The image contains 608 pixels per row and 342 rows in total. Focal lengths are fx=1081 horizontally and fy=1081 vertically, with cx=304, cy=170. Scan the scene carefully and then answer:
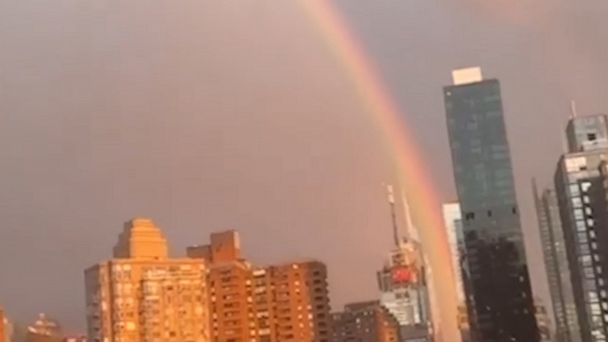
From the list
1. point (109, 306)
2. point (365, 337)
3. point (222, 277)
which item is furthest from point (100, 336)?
point (365, 337)

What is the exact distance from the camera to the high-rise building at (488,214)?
11.2 meters

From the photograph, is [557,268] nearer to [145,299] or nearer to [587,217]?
[587,217]

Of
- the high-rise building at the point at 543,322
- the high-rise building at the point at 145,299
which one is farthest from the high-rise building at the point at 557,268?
the high-rise building at the point at 145,299

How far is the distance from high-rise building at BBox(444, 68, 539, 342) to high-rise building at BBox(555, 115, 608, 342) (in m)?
0.71

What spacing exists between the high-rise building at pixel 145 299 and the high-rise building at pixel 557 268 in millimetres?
3698

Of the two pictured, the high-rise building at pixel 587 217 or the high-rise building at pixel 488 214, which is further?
the high-rise building at pixel 488 214

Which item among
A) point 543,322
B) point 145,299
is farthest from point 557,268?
point 145,299

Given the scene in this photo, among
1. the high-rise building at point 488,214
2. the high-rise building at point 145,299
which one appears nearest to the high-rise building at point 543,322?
the high-rise building at point 488,214

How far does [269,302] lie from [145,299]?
72.6 inches

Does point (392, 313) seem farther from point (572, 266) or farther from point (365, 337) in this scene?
point (572, 266)

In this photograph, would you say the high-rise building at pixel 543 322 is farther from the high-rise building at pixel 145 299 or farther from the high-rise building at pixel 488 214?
the high-rise building at pixel 145 299

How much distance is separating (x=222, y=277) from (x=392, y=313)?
4041mm

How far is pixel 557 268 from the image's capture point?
11.5m

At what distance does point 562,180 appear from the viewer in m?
10.5
